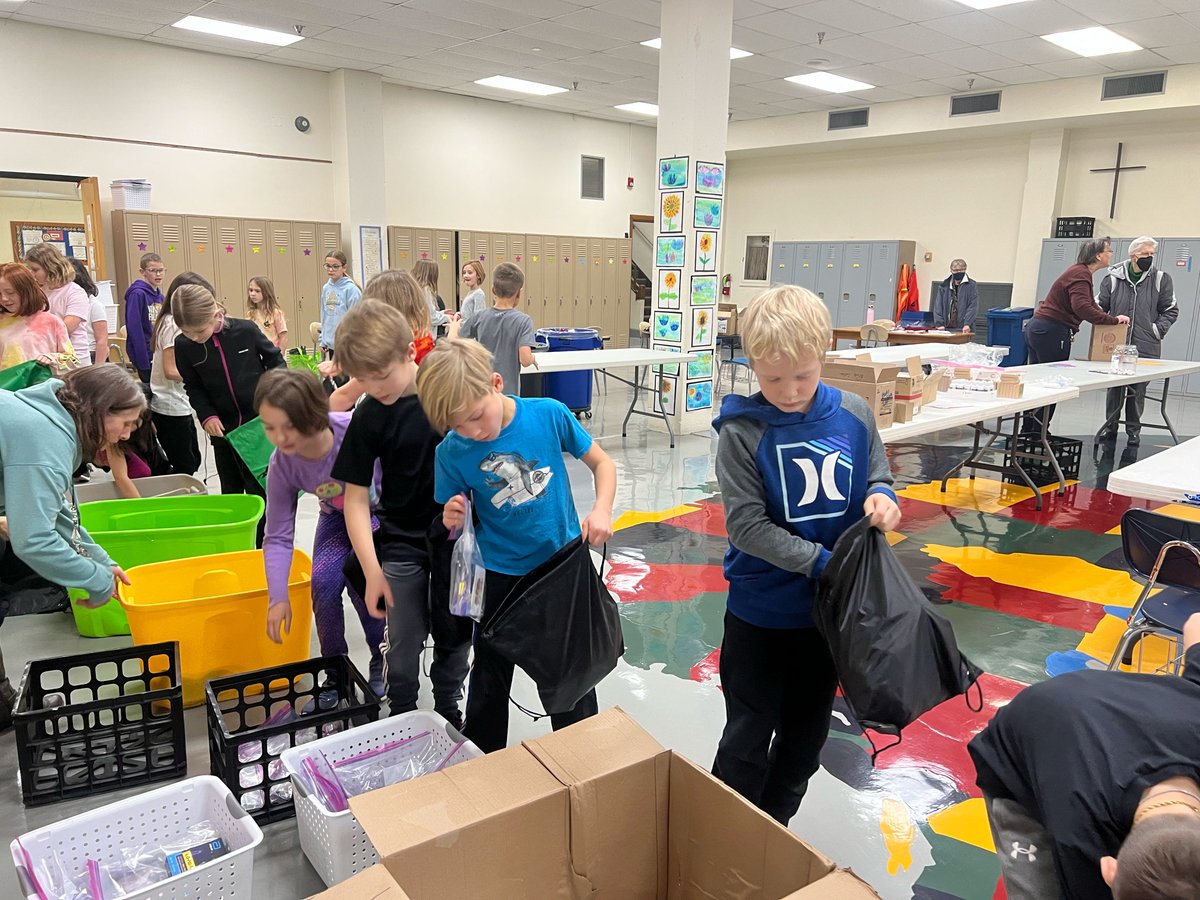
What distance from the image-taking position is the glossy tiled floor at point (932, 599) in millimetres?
1973

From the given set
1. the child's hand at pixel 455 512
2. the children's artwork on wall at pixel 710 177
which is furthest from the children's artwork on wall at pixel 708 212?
the child's hand at pixel 455 512

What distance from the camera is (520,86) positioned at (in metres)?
10.0

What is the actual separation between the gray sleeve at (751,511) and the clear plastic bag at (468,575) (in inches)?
21.9

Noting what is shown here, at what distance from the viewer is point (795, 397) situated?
1.53m

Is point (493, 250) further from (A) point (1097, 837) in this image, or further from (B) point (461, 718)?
(A) point (1097, 837)

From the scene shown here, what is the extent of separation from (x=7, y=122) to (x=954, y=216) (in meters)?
10.5

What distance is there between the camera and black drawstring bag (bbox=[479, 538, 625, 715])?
1682 mm

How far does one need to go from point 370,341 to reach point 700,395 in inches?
211

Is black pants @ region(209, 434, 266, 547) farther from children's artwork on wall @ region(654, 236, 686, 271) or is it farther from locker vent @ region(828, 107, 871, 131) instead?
locker vent @ region(828, 107, 871, 131)

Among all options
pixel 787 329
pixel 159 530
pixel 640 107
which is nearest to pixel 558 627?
pixel 787 329

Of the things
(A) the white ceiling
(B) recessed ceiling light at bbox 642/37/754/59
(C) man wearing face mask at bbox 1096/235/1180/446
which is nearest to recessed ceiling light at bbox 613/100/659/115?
(A) the white ceiling

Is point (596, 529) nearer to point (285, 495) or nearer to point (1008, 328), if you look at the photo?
point (285, 495)

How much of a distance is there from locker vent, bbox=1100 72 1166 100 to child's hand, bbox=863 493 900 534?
9.42m

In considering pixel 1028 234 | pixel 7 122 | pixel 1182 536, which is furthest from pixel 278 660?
pixel 1028 234
